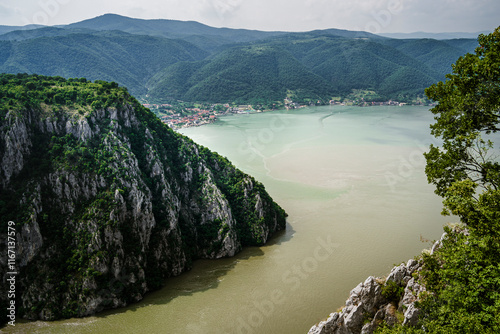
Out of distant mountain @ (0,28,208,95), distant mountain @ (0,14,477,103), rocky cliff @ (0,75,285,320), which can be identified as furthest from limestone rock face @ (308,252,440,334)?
distant mountain @ (0,28,208,95)

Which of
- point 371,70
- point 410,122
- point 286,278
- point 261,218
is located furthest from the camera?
point 371,70

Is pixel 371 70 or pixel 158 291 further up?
pixel 371 70

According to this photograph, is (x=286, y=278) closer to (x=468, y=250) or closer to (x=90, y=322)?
(x=90, y=322)

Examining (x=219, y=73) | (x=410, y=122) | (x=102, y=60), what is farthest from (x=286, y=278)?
(x=102, y=60)

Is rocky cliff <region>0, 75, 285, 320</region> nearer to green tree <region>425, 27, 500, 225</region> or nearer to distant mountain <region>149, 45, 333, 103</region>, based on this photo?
green tree <region>425, 27, 500, 225</region>

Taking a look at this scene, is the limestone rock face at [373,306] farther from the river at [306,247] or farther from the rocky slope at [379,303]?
the river at [306,247]

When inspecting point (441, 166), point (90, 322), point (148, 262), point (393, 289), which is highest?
point (441, 166)

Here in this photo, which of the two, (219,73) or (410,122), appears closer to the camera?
(410,122)
